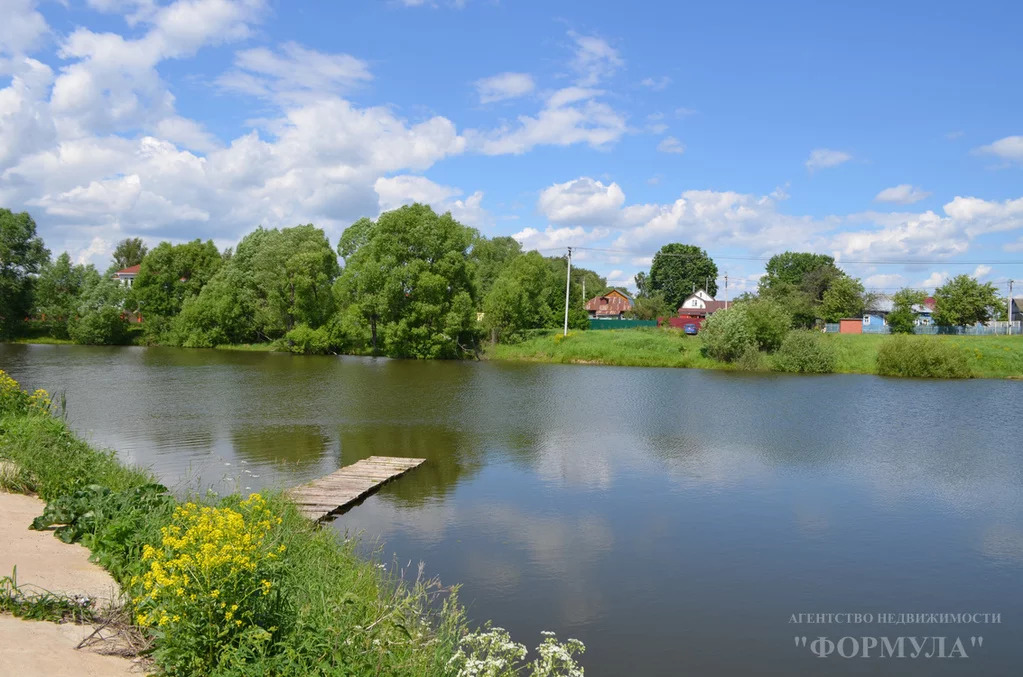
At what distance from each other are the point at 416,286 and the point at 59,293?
39438mm

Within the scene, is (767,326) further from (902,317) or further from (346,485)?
(346,485)

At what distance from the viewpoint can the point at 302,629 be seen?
581 cm

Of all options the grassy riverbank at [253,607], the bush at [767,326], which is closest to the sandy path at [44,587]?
the grassy riverbank at [253,607]

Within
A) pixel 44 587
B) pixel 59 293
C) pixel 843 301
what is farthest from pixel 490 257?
pixel 44 587

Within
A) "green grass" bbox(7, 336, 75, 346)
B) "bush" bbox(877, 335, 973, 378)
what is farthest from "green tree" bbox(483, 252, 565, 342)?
"green grass" bbox(7, 336, 75, 346)

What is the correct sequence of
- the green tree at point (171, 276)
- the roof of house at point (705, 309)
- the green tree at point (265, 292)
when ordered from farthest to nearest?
1. the roof of house at point (705, 309)
2. the green tree at point (171, 276)
3. the green tree at point (265, 292)

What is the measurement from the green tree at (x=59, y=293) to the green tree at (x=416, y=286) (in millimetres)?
29599

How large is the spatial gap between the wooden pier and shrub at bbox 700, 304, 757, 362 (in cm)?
3825

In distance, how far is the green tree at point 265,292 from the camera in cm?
6022

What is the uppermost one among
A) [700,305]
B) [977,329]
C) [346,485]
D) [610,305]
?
[610,305]

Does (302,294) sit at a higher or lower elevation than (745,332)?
higher

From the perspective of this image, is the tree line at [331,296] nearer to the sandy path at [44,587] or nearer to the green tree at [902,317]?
the green tree at [902,317]

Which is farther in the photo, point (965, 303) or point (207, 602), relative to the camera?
point (965, 303)

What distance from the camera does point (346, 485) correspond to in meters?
14.8
